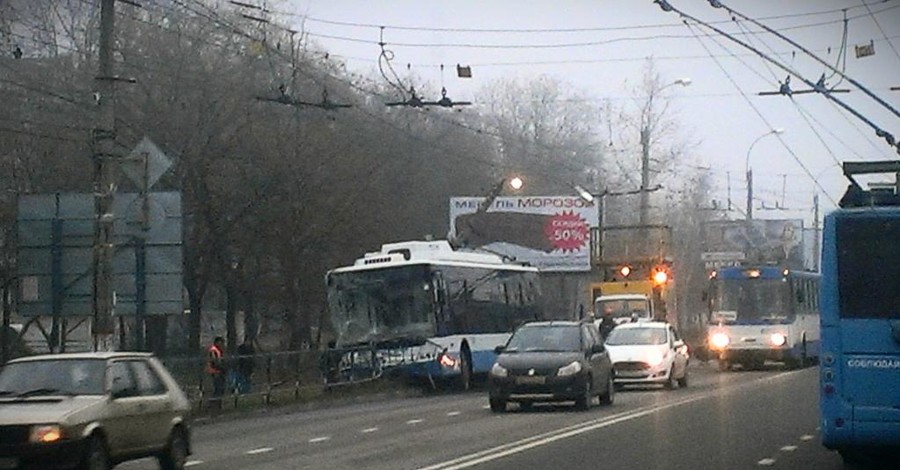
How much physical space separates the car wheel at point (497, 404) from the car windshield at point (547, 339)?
42.1 inches

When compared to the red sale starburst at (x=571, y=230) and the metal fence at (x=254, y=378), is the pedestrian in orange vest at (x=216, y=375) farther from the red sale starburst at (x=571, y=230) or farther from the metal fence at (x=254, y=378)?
the red sale starburst at (x=571, y=230)

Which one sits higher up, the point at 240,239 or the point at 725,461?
the point at 240,239

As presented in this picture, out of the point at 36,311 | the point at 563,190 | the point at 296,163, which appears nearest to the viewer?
the point at 36,311

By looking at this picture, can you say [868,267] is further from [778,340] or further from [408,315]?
[778,340]

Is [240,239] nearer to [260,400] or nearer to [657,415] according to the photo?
[260,400]

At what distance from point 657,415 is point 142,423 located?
495 inches

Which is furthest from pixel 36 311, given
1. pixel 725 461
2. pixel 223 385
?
pixel 725 461

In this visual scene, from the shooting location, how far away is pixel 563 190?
91.9 meters

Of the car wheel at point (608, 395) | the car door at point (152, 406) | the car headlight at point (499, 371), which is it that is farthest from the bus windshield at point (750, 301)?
the car door at point (152, 406)

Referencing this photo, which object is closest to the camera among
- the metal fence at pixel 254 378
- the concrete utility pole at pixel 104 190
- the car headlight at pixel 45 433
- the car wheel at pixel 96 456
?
the car headlight at pixel 45 433

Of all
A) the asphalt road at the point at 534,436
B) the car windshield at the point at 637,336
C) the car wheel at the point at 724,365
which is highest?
the car windshield at the point at 637,336

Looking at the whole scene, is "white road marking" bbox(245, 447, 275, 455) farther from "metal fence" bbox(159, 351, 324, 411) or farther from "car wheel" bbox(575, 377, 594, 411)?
"car wheel" bbox(575, 377, 594, 411)

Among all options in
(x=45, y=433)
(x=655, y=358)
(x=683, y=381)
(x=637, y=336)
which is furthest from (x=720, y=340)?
(x=45, y=433)

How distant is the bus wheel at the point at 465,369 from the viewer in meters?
40.2
